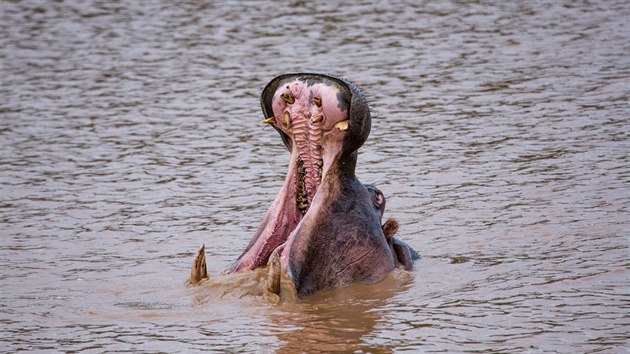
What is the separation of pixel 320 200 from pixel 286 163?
143 inches

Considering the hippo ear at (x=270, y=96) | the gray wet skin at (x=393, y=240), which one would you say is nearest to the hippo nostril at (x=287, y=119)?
the hippo ear at (x=270, y=96)

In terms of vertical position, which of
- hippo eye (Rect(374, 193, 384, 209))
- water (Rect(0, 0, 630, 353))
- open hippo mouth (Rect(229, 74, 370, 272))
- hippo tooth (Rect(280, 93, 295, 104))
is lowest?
water (Rect(0, 0, 630, 353))

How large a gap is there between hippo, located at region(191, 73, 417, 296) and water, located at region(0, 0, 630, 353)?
0.16 meters

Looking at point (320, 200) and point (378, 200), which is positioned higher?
point (320, 200)

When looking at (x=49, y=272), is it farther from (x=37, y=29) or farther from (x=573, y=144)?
(x=37, y=29)

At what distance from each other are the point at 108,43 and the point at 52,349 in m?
9.61

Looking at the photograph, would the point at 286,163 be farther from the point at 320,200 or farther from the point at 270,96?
the point at 320,200

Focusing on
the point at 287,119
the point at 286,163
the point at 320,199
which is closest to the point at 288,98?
the point at 287,119

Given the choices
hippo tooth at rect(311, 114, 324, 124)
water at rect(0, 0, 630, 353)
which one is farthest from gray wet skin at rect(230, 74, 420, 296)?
Answer: water at rect(0, 0, 630, 353)

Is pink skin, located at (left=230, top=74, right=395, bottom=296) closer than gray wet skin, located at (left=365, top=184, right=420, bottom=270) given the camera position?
Yes

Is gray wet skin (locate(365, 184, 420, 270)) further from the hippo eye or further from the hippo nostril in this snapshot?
the hippo nostril

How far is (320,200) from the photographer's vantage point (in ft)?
25.1

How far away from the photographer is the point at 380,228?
25.8ft

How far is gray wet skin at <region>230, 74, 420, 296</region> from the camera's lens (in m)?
7.51
